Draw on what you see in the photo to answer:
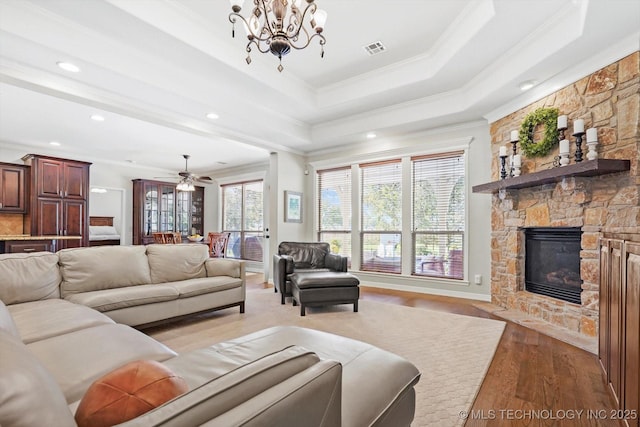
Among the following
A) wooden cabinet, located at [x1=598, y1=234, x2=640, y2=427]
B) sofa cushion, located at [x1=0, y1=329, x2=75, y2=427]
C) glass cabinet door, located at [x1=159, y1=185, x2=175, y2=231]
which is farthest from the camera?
glass cabinet door, located at [x1=159, y1=185, x2=175, y2=231]

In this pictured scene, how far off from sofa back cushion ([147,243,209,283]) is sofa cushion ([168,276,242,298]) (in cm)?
15

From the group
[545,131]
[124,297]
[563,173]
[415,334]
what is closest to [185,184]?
[124,297]

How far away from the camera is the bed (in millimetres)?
7742

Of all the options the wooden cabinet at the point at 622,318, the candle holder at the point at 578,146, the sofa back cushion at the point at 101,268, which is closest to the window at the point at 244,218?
the sofa back cushion at the point at 101,268

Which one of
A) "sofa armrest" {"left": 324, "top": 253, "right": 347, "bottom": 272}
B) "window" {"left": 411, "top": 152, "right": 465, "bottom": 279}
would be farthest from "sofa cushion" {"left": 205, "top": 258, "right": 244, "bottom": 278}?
"window" {"left": 411, "top": 152, "right": 465, "bottom": 279}

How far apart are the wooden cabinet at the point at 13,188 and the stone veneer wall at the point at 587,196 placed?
26.4ft

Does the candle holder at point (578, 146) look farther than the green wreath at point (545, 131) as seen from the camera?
No

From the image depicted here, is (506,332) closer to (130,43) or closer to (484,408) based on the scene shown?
(484,408)

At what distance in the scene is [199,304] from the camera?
338 centimetres

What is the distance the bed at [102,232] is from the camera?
774cm

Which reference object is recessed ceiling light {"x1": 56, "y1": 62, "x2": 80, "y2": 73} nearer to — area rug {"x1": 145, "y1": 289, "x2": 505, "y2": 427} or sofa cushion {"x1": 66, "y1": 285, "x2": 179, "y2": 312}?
sofa cushion {"x1": 66, "y1": 285, "x2": 179, "y2": 312}

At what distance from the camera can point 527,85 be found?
353cm

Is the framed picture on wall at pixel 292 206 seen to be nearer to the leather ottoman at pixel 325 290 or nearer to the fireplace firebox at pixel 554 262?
the leather ottoman at pixel 325 290

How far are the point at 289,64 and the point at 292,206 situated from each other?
2.70 m
